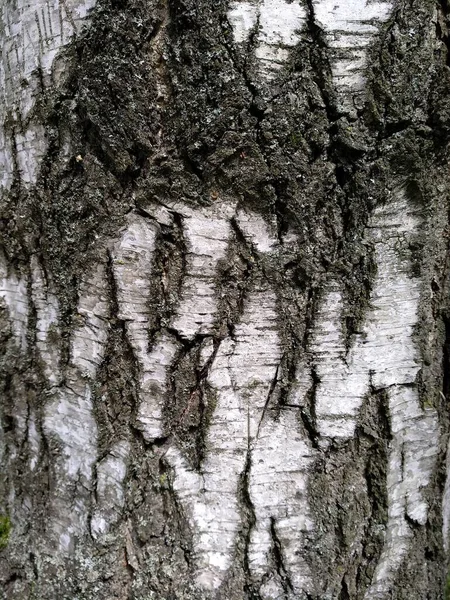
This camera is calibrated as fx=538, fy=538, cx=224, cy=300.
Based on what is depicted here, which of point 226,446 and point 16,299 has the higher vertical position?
point 16,299

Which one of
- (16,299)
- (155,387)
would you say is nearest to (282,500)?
(155,387)

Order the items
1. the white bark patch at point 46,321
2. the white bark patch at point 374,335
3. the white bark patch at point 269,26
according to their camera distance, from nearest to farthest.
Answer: the white bark patch at point 269,26
the white bark patch at point 374,335
the white bark patch at point 46,321

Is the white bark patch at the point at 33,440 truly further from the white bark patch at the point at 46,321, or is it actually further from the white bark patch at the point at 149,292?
the white bark patch at the point at 149,292

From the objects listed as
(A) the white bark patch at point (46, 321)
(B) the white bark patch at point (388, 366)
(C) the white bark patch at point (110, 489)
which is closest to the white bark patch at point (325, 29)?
(B) the white bark patch at point (388, 366)

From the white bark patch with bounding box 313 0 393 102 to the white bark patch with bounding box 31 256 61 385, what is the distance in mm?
729

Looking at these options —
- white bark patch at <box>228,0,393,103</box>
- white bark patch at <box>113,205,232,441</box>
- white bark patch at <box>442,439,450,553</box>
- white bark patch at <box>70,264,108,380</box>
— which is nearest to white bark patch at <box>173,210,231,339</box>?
white bark patch at <box>113,205,232,441</box>

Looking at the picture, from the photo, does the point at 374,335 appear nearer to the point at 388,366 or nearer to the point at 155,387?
the point at 388,366

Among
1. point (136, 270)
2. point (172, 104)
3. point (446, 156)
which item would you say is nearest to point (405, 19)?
point (446, 156)

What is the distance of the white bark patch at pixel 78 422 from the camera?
1106 mm

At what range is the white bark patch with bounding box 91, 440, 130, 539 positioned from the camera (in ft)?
3.64

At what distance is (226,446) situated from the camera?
3.54ft

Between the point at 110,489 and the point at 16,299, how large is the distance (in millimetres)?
483

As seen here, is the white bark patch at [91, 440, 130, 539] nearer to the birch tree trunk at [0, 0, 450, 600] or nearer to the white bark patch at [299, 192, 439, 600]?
the birch tree trunk at [0, 0, 450, 600]

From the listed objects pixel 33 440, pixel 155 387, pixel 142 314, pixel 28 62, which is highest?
pixel 28 62
